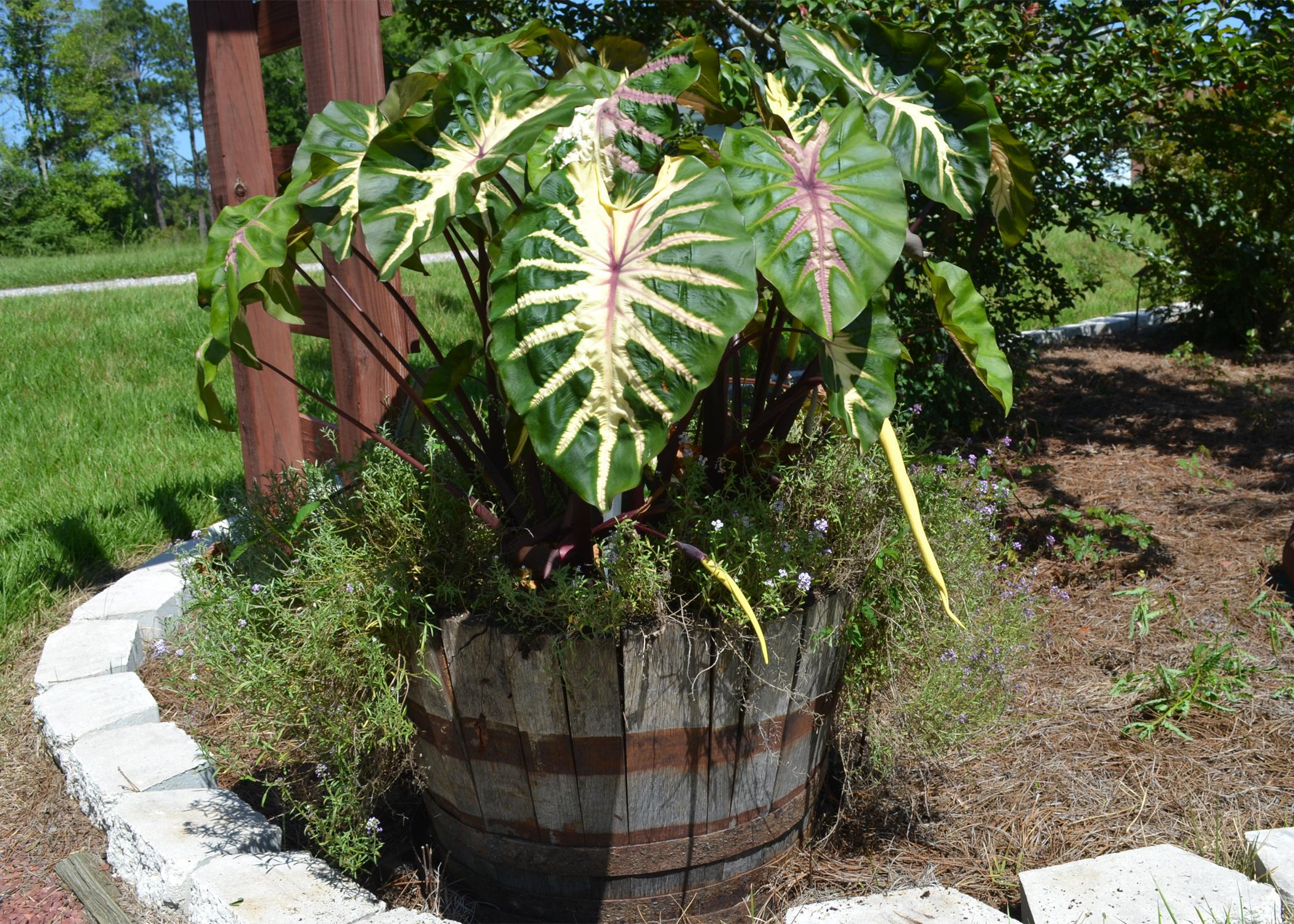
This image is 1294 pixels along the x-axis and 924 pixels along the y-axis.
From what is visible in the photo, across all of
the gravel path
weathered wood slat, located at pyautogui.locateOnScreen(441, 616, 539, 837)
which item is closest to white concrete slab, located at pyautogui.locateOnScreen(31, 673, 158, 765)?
weathered wood slat, located at pyautogui.locateOnScreen(441, 616, 539, 837)

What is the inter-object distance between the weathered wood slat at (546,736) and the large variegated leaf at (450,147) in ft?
2.14

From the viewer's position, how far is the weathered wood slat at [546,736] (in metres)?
1.62

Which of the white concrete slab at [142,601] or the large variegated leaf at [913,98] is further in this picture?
the white concrete slab at [142,601]

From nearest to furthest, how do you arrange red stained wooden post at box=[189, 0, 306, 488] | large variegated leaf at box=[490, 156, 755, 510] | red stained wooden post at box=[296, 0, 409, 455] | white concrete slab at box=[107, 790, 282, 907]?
large variegated leaf at box=[490, 156, 755, 510], white concrete slab at box=[107, 790, 282, 907], red stained wooden post at box=[296, 0, 409, 455], red stained wooden post at box=[189, 0, 306, 488]

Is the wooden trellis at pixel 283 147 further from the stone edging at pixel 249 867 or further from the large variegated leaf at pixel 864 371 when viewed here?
the large variegated leaf at pixel 864 371

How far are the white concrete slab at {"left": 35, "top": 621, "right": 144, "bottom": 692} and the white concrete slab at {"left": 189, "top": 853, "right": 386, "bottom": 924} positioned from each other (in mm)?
1006

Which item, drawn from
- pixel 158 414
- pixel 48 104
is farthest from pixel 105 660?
pixel 48 104

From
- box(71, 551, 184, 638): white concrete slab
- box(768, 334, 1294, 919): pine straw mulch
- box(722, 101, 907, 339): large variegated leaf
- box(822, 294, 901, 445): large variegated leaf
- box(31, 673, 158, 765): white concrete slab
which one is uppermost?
box(722, 101, 907, 339): large variegated leaf

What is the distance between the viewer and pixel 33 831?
2.20m

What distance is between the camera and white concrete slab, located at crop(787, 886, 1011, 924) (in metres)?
1.68

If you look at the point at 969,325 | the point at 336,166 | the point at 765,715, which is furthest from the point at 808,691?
the point at 336,166

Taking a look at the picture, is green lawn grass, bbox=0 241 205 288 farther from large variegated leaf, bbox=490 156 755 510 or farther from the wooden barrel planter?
large variegated leaf, bbox=490 156 755 510

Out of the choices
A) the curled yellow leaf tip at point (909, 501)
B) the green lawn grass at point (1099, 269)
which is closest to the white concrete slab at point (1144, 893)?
the curled yellow leaf tip at point (909, 501)

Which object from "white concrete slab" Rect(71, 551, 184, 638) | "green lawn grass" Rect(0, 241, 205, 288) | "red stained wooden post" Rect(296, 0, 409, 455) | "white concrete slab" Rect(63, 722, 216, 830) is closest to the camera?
"white concrete slab" Rect(63, 722, 216, 830)
